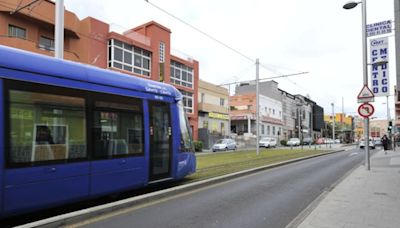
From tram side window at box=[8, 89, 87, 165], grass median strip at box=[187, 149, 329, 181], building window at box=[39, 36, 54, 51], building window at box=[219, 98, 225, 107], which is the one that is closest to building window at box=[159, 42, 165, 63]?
building window at box=[39, 36, 54, 51]

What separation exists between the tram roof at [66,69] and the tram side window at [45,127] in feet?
1.44

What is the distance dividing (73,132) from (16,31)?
22.1 m

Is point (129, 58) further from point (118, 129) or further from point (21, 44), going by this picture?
point (118, 129)

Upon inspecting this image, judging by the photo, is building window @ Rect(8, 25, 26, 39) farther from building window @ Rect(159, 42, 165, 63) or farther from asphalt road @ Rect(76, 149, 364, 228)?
asphalt road @ Rect(76, 149, 364, 228)

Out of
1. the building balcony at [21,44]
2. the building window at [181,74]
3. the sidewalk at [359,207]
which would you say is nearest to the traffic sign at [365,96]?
the sidewalk at [359,207]

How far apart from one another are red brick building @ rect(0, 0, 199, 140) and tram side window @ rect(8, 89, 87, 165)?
13.6 metres

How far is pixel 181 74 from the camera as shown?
141 ft

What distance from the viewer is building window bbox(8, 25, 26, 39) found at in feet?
81.9

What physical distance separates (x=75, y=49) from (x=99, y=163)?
80.0 feet

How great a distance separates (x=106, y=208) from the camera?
7121mm

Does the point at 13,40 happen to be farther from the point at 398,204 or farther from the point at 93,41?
the point at 398,204

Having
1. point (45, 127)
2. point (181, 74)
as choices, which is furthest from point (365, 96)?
point (181, 74)

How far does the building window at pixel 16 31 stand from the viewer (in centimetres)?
2495

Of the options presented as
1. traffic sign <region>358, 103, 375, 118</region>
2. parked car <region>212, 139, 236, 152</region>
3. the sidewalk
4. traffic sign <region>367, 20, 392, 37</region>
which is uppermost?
traffic sign <region>367, 20, 392, 37</region>
